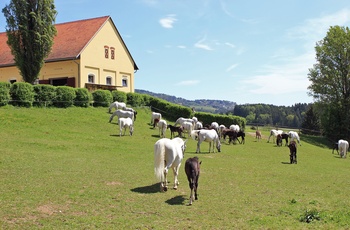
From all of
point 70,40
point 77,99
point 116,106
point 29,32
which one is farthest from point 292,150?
point 70,40

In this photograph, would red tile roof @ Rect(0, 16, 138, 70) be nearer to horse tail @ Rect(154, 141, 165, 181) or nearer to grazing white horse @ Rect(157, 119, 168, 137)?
grazing white horse @ Rect(157, 119, 168, 137)

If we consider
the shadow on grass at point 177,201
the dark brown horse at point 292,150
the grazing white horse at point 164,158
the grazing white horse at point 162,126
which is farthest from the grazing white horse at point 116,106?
the shadow on grass at point 177,201

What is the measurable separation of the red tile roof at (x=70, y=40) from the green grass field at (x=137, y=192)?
21.4 meters

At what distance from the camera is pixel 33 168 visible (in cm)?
1418

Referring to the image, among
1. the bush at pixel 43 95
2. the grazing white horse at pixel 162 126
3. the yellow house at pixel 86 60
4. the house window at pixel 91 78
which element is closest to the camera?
the grazing white horse at pixel 162 126

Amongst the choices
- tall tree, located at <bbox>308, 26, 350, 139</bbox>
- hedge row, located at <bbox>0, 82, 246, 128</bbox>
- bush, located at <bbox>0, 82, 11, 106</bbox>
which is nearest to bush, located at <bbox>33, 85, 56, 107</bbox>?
hedge row, located at <bbox>0, 82, 246, 128</bbox>

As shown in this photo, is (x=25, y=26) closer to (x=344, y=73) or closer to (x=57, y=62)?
(x=57, y=62)

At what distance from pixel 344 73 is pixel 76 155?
4706 centimetres

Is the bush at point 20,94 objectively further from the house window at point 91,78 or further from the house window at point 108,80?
the house window at point 108,80

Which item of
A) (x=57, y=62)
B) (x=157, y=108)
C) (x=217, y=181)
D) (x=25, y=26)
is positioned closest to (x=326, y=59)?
(x=157, y=108)

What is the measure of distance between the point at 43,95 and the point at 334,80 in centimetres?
4252

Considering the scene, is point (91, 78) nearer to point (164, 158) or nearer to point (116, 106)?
point (116, 106)

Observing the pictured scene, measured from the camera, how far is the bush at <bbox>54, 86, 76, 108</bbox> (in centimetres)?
3253

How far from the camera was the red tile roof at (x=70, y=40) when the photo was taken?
41.7m
